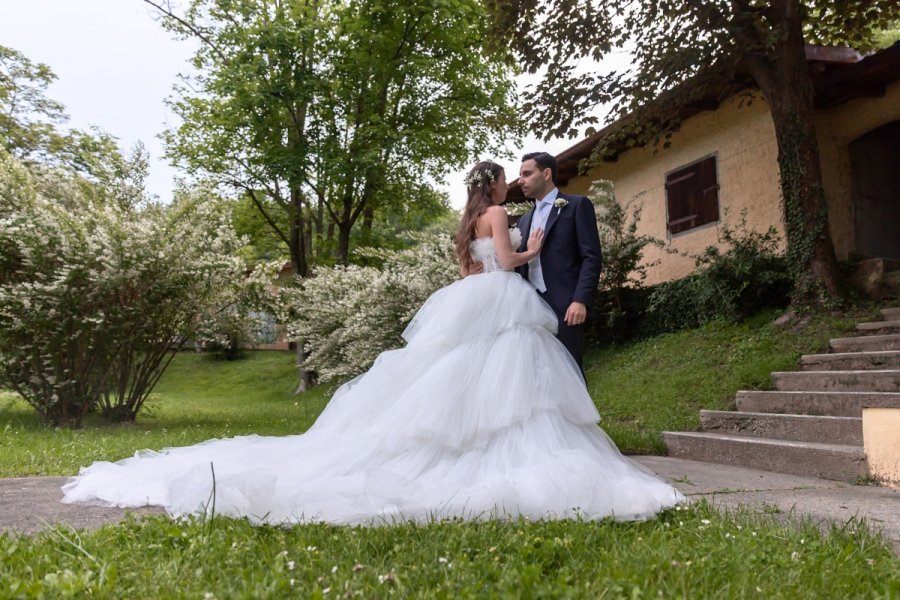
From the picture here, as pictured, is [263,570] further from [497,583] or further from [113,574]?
[497,583]

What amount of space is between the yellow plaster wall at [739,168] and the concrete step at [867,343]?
3.79 m

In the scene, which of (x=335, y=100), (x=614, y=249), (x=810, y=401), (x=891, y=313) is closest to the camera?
(x=810, y=401)

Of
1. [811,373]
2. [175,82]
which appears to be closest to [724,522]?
[811,373]

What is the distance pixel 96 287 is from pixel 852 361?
9.26 meters

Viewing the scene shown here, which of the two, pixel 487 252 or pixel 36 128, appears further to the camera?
pixel 36 128

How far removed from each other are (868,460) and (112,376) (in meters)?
9.86

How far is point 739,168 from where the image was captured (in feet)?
43.3

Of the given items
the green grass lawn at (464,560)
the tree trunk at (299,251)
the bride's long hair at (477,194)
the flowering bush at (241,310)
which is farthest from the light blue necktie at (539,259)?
the tree trunk at (299,251)

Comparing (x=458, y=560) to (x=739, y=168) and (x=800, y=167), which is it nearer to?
(x=800, y=167)

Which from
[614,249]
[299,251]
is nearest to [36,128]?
[299,251]

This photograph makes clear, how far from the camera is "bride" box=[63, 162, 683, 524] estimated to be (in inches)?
131

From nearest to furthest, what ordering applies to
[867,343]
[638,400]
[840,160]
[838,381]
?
[838,381] < [867,343] < [638,400] < [840,160]

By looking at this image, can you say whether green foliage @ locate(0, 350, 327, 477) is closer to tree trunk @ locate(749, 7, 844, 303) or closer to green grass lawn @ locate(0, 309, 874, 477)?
green grass lawn @ locate(0, 309, 874, 477)

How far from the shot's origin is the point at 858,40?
1238 centimetres
